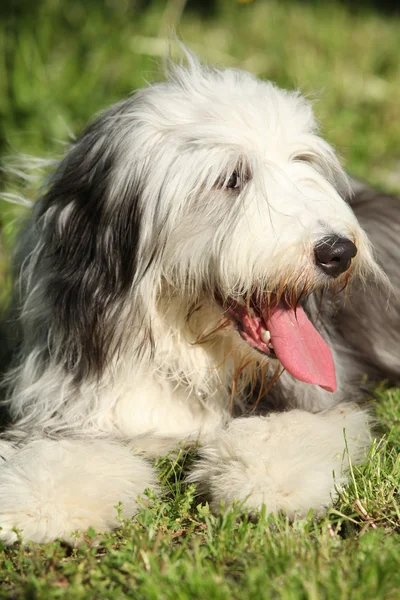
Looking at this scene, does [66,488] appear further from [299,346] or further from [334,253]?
[334,253]

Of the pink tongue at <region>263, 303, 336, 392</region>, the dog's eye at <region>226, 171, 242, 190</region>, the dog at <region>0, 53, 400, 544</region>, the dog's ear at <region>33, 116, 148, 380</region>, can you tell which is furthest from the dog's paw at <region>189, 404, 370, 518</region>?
the dog's eye at <region>226, 171, 242, 190</region>

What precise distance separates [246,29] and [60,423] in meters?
6.16

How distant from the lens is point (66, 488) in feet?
7.52

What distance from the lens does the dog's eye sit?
259 centimetres

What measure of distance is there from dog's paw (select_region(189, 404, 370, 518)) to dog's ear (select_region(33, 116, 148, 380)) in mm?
514

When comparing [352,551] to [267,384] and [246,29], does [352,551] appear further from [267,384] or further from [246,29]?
[246,29]

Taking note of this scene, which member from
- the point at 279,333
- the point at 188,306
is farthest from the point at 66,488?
the point at 279,333

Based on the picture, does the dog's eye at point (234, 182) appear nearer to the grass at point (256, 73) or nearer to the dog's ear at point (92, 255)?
the dog's ear at point (92, 255)

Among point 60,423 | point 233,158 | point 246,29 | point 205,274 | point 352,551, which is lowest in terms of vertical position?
point 60,423

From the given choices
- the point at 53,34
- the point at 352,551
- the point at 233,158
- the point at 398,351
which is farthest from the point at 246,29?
the point at 352,551

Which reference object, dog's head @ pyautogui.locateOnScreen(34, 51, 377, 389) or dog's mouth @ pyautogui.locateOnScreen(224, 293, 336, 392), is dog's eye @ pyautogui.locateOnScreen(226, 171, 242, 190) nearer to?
dog's head @ pyautogui.locateOnScreen(34, 51, 377, 389)

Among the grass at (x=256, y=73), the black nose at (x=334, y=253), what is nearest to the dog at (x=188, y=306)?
the black nose at (x=334, y=253)

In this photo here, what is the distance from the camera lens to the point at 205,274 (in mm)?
2516

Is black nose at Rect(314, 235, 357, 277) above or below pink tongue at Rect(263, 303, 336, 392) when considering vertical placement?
above
